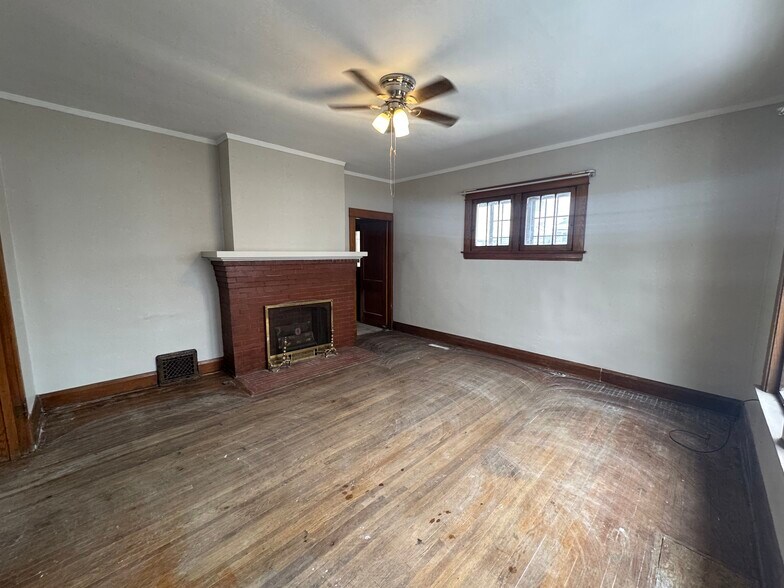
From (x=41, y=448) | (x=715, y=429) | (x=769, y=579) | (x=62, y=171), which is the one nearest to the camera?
(x=769, y=579)

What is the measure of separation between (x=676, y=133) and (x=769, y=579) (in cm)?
328

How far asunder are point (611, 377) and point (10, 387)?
5.13 meters

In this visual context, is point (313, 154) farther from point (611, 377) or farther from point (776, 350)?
point (776, 350)

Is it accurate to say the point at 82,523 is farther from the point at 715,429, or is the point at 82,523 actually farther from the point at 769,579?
the point at 715,429

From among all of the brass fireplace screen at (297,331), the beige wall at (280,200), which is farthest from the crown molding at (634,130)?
the brass fireplace screen at (297,331)

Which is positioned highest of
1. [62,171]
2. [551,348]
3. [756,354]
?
[62,171]

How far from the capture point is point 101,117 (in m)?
2.90

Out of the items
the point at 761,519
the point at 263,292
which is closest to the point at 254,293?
the point at 263,292

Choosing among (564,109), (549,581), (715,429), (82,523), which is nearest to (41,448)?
(82,523)

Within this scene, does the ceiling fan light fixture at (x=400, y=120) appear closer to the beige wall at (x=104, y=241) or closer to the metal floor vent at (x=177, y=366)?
the beige wall at (x=104, y=241)

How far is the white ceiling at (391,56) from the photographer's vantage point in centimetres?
162

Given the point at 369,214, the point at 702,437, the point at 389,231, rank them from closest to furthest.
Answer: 1. the point at 702,437
2. the point at 369,214
3. the point at 389,231

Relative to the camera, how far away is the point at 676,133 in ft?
9.59

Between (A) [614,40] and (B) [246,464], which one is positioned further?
(B) [246,464]
